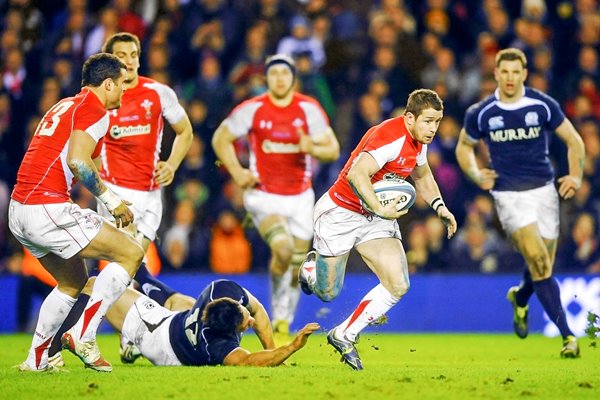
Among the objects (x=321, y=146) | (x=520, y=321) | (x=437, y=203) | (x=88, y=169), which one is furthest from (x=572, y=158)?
(x=88, y=169)

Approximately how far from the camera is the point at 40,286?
15750 millimetres

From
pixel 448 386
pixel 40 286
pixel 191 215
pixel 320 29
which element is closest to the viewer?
pixel 448 386

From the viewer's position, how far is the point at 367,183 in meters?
9.94

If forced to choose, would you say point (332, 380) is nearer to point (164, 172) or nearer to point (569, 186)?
point (164, 172)

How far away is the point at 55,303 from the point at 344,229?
2.47 meters

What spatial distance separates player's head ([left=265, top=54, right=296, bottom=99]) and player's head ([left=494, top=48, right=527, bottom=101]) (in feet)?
8.76

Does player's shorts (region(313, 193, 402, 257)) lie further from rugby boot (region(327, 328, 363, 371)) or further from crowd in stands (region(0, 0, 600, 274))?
crowd in stands (region(0, 0, 600, 274))

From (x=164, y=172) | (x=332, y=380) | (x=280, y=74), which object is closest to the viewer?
(x=332, y=380)

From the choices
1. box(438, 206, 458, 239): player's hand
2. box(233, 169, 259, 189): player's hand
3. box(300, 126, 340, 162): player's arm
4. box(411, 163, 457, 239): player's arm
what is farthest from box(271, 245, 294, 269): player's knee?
box(438, 206, 458, 239): player's hand

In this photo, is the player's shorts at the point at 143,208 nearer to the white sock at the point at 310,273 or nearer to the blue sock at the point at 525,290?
the white sock at the point at 310,273

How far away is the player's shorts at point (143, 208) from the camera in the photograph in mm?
12477

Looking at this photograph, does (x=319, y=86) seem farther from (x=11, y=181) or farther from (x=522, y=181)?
(x=522, y=181)

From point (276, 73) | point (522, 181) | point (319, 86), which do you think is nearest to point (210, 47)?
point (319, 86)

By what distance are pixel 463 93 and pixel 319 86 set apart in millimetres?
2261
